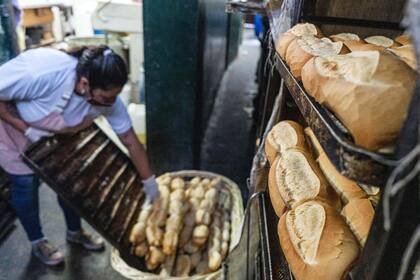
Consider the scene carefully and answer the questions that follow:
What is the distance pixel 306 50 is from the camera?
89 centimetres

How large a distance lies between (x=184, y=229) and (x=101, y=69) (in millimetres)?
1212

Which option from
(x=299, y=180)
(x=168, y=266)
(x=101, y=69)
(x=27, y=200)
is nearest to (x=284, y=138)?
(x=299, y=180)

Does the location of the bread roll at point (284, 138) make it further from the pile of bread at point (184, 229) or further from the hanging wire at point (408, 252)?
the pile of bread at point (184, 229)

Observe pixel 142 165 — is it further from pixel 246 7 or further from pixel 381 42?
pixel 381 42

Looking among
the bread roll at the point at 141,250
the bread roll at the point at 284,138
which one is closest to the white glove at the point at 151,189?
the bread roll at the point at 141,250

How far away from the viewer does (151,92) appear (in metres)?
2.96

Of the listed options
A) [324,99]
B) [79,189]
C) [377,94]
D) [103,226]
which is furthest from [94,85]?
[377,94]

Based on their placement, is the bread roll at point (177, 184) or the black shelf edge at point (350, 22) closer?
the black shelf edge at point (350, 22)

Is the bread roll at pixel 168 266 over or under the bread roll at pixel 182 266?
over

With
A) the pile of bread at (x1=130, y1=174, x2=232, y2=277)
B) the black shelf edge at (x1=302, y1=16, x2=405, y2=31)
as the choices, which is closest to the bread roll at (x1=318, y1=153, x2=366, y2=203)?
the black shelf edge at (x1=302, y1=16, x2=405, y2=31)

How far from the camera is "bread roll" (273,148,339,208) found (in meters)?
0.93

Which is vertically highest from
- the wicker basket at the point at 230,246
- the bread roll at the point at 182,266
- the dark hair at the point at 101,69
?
the dark hair at the point at 101,69

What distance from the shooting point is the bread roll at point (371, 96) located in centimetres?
48

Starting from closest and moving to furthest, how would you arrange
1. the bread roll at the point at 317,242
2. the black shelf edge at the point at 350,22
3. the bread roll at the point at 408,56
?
1. the bread roll at the point at 408,56
2. the bread roll at the point at 317,242
3. the black shelf edge at the point at 350,22
